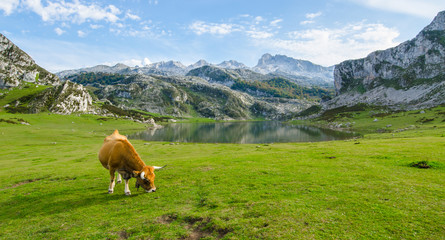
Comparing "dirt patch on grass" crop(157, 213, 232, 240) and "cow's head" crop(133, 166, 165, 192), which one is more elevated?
"cow's head" crop(133, 166, 165, 192)

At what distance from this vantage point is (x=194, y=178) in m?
19.2

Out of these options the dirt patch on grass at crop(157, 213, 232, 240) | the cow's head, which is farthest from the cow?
the dirt patch on grass at crop(157, 213, 232, 240)

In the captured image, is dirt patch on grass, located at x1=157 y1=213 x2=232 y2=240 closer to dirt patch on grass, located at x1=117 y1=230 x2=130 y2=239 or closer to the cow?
dirt patch on grass, located at x1=117 y1=230 x2=130 y2=239

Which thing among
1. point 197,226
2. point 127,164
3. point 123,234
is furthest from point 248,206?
point 127,164

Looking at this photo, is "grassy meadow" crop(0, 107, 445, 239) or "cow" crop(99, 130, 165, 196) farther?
"cow" crop(99, 130, 165, 196)

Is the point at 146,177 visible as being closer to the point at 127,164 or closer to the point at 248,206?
the point at 127,164

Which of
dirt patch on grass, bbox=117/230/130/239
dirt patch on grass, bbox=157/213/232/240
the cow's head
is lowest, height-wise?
dirt patch on grass, bbox=117/230/130/239

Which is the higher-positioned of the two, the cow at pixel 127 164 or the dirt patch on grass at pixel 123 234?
the cow at pixel 127 164

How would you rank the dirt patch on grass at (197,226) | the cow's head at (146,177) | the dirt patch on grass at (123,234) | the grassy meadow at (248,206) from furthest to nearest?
the cow's head at (146,177), the dirt patch on grass at (123,234), the dirt patch on grass at (197,226), the grassy meadow at (248,206)

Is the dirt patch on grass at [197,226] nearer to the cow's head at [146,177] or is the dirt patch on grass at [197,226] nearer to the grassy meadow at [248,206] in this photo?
the grassy meadow at [248,206]

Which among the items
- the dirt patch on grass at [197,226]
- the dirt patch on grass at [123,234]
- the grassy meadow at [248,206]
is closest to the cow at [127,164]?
the grassy meadow at [248,206]

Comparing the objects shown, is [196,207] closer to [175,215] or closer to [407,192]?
[175,215]

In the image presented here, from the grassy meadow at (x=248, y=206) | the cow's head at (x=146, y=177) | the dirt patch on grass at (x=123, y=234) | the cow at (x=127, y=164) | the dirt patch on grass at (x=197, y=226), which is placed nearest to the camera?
the grassy meadow at (x=248, y=206)

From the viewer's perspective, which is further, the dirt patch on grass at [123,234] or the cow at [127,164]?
the cow at [127,164]
